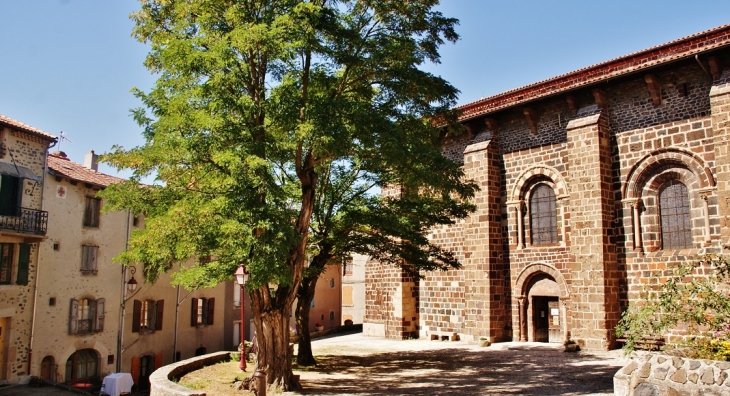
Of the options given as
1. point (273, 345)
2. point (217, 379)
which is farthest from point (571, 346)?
point (217, 379)

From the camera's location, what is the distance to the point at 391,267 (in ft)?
80.6

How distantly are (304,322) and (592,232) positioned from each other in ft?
30.5

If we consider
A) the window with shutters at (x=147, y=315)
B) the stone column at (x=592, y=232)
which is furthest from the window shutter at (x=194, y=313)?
the stone column at (x=592, y=232)

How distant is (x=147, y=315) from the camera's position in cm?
2619

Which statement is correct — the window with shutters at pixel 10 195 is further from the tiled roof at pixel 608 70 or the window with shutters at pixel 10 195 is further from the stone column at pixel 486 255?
the stone column at pixel 486 255

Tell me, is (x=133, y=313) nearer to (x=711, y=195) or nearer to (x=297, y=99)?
(x=297, y=99)

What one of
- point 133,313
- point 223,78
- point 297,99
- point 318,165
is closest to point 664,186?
point 318,165

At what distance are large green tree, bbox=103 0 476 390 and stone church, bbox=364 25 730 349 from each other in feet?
21.2

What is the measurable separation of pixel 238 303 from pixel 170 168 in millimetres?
22005

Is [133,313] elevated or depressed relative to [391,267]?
depressed

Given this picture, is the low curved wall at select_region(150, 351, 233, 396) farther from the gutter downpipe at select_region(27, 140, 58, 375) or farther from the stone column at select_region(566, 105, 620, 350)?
the stone column at select_region(566, 105, 620, 350)

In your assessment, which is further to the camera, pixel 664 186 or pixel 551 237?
pixel 551 237

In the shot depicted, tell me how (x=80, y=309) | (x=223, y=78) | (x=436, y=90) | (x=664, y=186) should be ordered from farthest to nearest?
1. (x=80, y=309)
2. (x=664, y=186)
3. (x=436, y=90)
4. (x=223, y=78)

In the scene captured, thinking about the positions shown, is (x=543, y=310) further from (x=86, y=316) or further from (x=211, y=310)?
(x=86, y=316)
